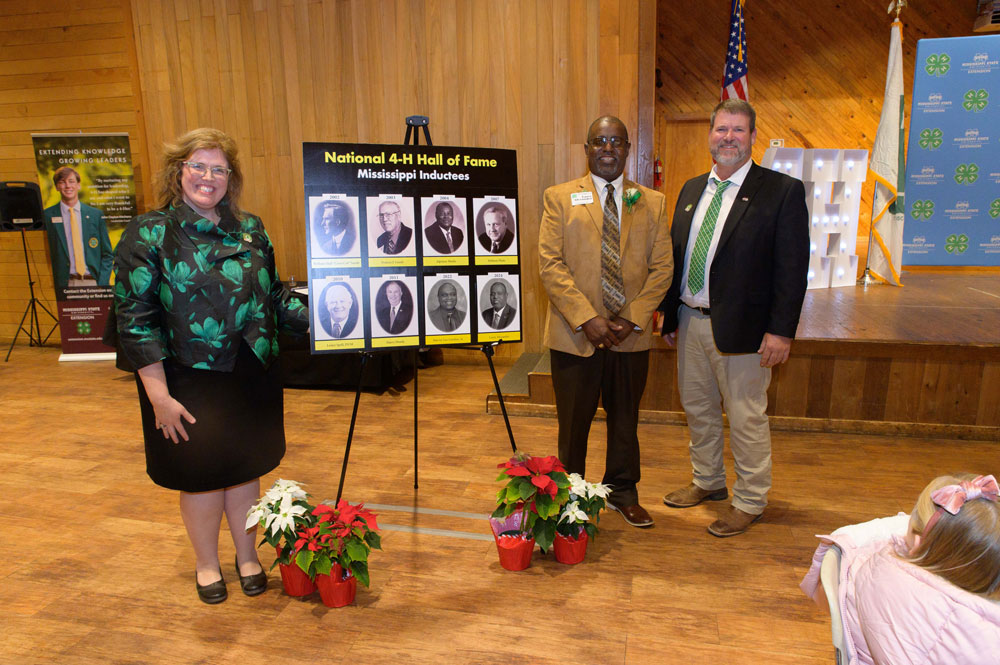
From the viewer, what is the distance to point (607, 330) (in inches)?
96.3

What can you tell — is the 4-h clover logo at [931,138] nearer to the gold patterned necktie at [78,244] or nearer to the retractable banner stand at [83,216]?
the retractable banner stand at [83,216]

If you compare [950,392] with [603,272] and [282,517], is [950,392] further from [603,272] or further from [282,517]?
[282,517]

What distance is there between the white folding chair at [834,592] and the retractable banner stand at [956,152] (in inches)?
270

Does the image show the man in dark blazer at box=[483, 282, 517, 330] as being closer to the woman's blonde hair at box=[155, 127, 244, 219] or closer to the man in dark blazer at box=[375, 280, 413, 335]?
the man in dark blazer at box=[375, 280, 413, 335]

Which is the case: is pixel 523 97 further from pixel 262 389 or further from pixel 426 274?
pixel 262 389

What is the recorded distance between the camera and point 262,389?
220 cm

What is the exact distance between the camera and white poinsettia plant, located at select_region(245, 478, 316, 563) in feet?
7.04

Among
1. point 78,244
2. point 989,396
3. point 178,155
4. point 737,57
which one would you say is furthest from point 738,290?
point 78,244

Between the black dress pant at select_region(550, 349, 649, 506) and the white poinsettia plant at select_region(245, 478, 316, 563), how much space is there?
3.52 ft

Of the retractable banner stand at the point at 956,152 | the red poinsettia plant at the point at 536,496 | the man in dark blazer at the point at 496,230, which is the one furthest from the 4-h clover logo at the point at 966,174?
the red poinsettia plant at the point at 536,496

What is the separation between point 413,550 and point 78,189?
5.29m

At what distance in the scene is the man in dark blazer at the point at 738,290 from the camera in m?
2.40

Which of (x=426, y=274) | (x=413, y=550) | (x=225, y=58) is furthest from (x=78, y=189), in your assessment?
(x=413, y=550)

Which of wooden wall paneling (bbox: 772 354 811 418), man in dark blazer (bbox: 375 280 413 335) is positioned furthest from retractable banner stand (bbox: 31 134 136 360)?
wooden wall paneling (bbox: 772 354 811 418)
